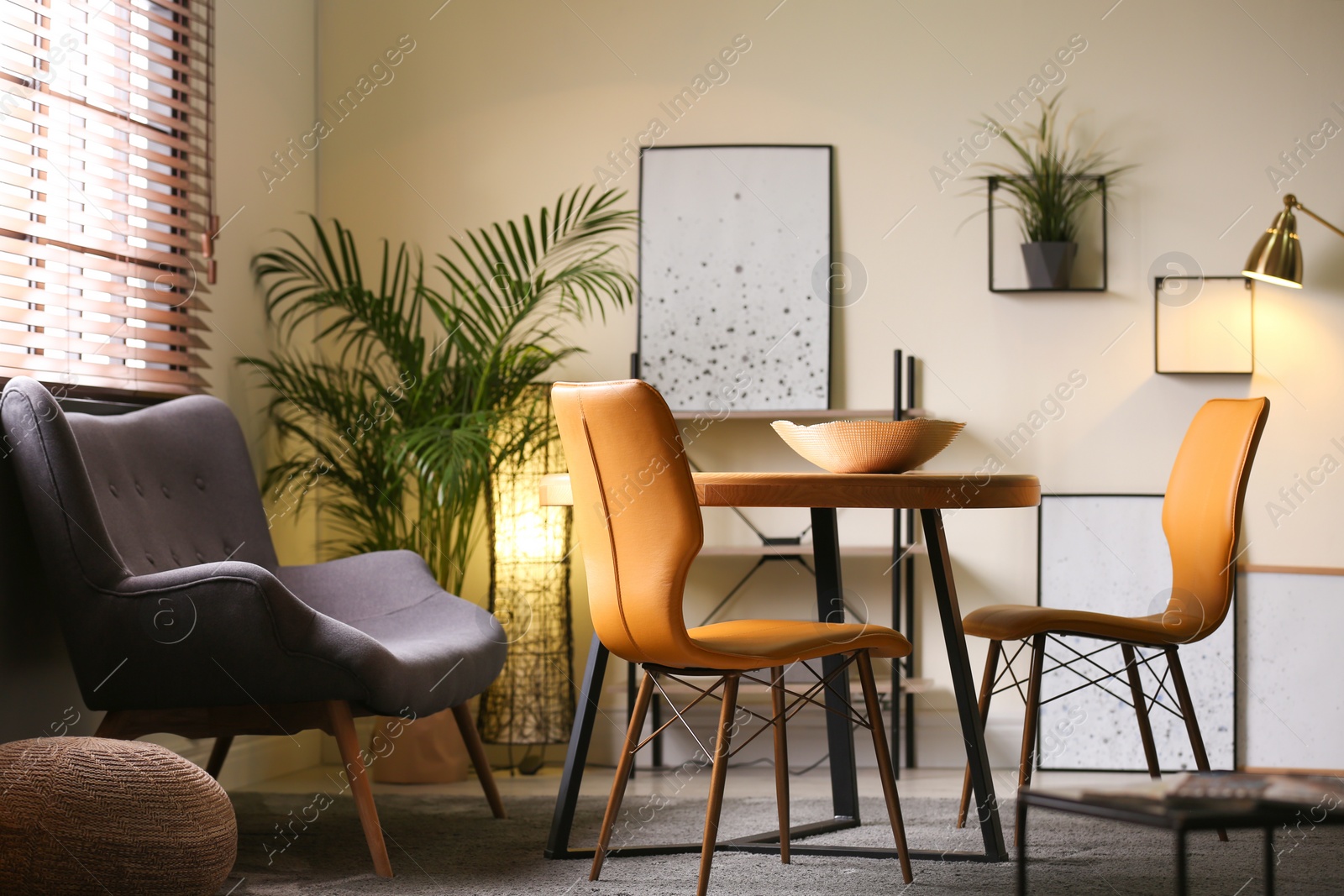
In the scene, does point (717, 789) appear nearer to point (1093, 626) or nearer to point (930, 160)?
point (1093, 626)

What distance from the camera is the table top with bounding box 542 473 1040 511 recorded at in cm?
216

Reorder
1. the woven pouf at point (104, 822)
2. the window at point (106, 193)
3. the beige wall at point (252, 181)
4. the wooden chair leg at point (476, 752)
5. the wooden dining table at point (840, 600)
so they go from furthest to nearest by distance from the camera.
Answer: the beige wall at point (252, 181) < the wooden chair leg at point (476, 752) < the window at point (106, 193) < the wooden dining table at point (840, 600) < the woven pouf at point (104, 822)

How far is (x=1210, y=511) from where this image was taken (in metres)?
2.59

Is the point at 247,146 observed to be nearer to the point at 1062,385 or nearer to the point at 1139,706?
the point at 1062,385

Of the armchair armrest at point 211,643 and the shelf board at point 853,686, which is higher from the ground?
the armchair armrest at point 211,643

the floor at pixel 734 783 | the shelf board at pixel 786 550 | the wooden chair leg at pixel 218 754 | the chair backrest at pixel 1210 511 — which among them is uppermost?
the chair backrest at pixel 1210 511

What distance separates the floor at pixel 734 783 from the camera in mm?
3309

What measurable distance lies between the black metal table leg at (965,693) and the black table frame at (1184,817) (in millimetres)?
923

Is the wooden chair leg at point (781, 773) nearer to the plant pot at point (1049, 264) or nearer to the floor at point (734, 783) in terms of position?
the floor at point (734, 783)

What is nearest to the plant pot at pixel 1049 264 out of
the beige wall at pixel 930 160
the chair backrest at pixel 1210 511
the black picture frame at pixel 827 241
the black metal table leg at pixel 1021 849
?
the beige wall at pixel 930 160

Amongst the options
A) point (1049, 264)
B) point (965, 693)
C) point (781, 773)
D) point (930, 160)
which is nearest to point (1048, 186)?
point (1049, 264)

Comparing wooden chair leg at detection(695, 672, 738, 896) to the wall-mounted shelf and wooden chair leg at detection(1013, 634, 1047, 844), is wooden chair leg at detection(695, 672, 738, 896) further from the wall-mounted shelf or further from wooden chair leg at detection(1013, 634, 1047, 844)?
the wall-mounted shelf

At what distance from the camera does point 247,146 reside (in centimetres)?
356

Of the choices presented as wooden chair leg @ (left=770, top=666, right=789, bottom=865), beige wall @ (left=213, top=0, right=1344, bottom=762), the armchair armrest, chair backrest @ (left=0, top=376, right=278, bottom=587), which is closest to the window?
chair backrest @ (left=0, top=376, right=278, bottom=587)
